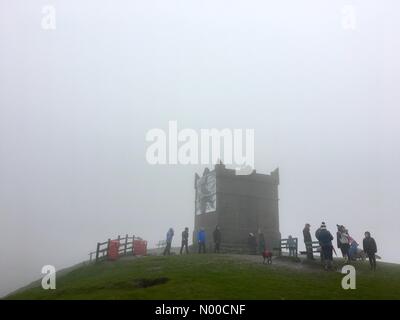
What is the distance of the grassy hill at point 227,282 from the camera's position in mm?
15109

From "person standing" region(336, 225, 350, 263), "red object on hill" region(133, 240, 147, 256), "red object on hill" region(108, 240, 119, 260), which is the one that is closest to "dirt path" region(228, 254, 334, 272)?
"person standing" region(336, 225, 350, 263)

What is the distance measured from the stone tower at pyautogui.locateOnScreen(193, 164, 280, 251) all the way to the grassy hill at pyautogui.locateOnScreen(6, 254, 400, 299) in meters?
10.3

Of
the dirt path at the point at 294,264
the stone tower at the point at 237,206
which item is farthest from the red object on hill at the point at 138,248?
the dirt path at the point at 294,264

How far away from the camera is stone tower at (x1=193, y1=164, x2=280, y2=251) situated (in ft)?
111

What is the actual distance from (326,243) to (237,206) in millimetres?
15000

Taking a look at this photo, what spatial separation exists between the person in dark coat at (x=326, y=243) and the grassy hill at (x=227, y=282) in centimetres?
66

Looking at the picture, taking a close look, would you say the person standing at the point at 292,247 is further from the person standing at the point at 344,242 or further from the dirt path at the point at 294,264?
the person standing at the point at 344,242

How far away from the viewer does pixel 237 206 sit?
34750 millimetres

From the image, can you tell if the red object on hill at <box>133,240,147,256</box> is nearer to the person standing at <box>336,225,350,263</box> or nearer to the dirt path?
the dirt path

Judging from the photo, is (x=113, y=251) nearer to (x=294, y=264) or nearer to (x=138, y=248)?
(x=138, y=248)

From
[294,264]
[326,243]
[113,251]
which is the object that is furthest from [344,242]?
[113,251]

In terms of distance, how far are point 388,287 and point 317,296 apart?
3996 mm
